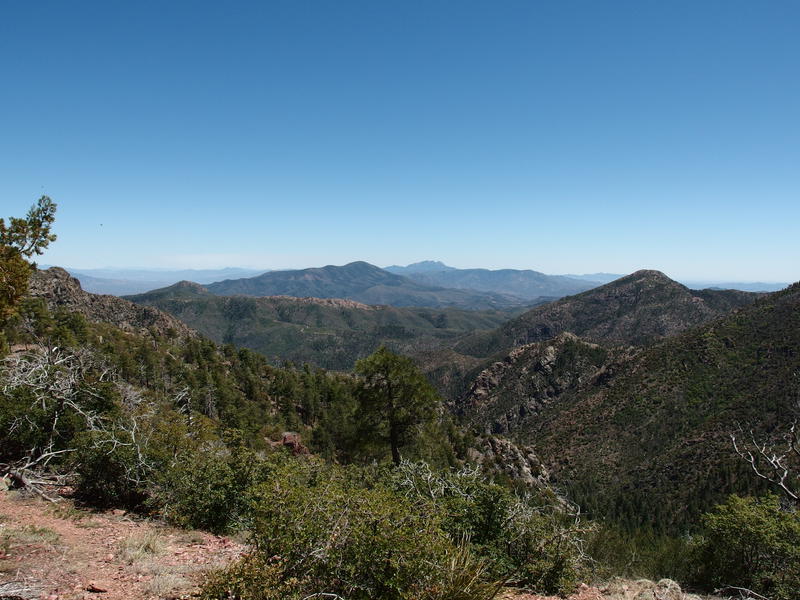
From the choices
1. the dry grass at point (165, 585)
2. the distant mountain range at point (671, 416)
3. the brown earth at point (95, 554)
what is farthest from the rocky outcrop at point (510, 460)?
the dry grass at point (165, 585)

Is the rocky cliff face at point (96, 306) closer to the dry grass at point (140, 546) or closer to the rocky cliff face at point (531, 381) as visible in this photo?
the dry grass at point (140, 546)

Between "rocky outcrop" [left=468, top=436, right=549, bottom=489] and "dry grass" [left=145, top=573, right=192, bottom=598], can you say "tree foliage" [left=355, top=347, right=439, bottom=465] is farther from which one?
"rocky outcrop" [left=468, top=436, right=549, bottom=489]

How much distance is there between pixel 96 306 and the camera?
418 ft

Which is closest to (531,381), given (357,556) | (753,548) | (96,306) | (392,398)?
(96,306)

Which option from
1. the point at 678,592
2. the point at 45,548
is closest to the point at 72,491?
the point at 45,548

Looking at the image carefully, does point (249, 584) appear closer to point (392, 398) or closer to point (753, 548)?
point (392, 398)

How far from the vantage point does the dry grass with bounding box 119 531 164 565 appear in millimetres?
10398

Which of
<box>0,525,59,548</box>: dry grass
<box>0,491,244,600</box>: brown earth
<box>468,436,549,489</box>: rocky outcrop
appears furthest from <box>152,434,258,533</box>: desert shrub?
<box>468,436,549,489</box>: rocky outcrop

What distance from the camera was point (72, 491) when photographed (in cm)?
1568

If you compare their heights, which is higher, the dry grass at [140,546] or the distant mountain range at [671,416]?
the dry grass at [140,546]

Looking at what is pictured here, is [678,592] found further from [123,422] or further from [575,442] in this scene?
[575,442]

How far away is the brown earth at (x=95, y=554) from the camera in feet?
28.0

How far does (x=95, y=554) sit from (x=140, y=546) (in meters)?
0.97

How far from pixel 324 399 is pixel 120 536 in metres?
66.0
